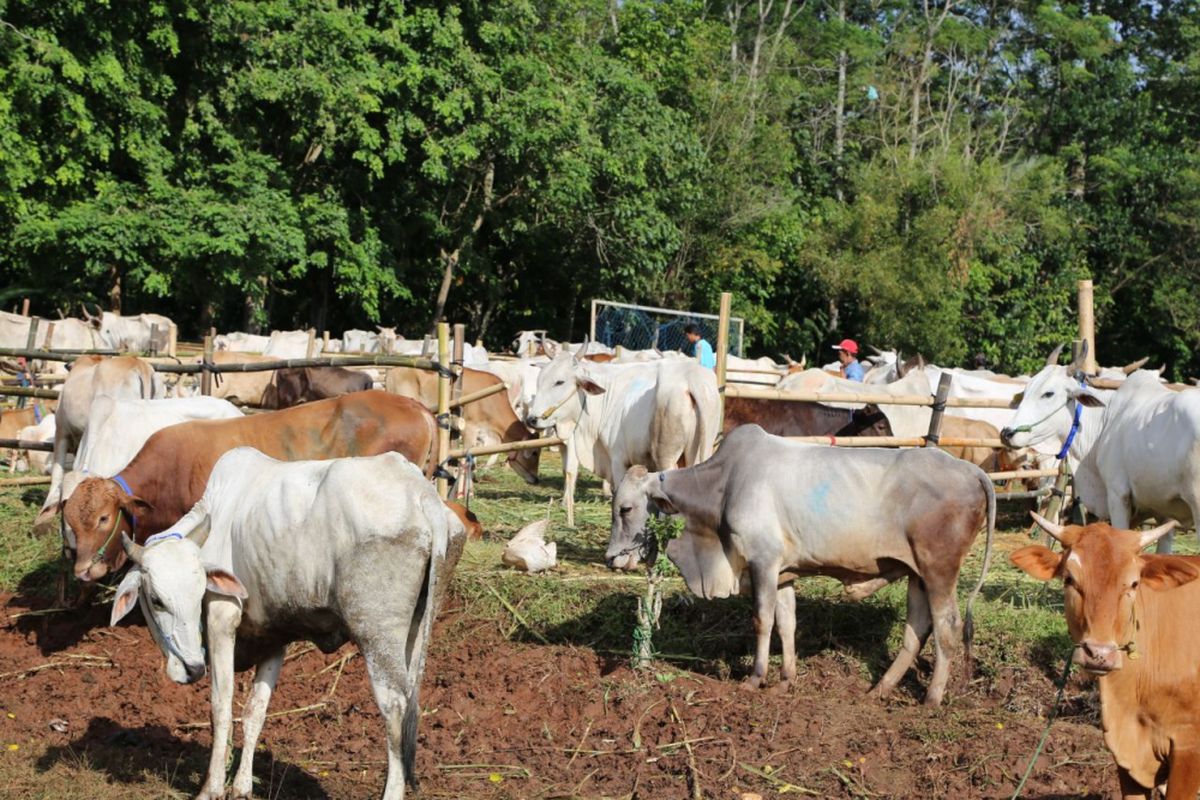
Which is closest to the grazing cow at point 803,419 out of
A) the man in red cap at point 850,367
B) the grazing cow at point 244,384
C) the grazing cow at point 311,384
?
the man in red cap at point 850,367

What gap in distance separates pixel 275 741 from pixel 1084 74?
4010 centimetres

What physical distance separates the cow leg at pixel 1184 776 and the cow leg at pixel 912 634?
2.26 metres

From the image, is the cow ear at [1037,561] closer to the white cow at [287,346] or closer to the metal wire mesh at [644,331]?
the white cow at [287,346]

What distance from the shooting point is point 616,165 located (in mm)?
30812

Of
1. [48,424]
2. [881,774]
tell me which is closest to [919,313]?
[48,424]

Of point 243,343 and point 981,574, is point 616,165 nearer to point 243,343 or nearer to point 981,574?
point 243,343

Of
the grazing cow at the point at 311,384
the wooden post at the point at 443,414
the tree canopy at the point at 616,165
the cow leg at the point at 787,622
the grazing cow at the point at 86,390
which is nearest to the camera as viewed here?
the cow leg at the point at 787,622

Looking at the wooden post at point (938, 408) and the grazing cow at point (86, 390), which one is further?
the grazing cow at point (86, 390)

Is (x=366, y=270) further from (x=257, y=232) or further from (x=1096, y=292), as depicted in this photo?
(x=1096, y=292)

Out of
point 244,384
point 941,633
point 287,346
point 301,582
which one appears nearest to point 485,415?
point 244,384

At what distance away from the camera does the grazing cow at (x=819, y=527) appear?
753 centimetres

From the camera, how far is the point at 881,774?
21.5 ft

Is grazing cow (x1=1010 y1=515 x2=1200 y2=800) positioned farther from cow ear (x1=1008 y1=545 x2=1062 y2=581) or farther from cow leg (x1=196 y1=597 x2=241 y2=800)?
cow leg (x1=196 y1=597 x2=241 y2=800)

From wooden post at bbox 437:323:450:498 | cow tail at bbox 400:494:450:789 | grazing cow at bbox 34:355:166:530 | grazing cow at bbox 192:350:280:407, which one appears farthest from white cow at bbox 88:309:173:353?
cow tail at bbox 400:494:450:789
